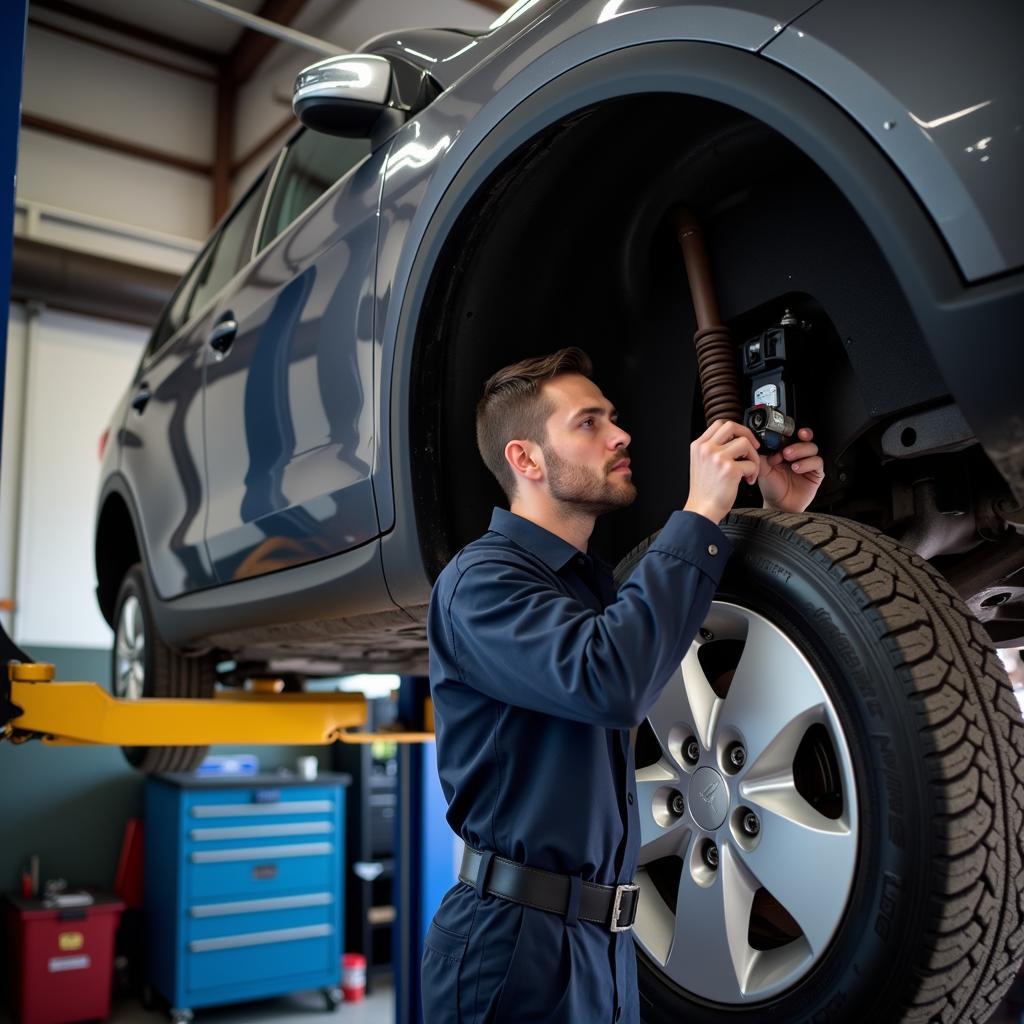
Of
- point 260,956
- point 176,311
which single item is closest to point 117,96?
point 176,311

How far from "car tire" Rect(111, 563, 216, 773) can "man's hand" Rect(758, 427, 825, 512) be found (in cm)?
170

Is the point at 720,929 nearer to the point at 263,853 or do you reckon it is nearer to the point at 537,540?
the point at 537,540

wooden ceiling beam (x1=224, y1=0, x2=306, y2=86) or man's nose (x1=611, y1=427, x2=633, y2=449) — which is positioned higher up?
wooden ceiling beam (x1=224, y1=0, x2=306, y2=86)

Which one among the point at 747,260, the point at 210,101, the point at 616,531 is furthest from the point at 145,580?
the point at 210,101

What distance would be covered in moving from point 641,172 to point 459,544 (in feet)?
1.72

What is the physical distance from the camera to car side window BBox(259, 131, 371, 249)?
6.07 feet

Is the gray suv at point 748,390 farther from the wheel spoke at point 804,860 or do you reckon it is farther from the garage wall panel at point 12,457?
the garage wall panel at point 12,457

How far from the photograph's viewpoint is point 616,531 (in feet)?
4.76

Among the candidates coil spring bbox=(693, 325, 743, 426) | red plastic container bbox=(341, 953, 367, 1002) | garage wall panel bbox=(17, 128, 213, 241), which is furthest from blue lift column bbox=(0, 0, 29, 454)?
garage wall panel bbox=(17, 128, 213, 241)

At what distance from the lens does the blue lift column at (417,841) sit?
2.76 m

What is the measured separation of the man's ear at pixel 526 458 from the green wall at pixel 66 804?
4515 millimetres

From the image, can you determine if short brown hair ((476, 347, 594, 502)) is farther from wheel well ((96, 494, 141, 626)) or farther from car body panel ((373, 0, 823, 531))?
wheel well ((96, 494, 141, 626))

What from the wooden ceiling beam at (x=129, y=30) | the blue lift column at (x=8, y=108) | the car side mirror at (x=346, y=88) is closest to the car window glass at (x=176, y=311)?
the blue lift column at (x=8, y=108)

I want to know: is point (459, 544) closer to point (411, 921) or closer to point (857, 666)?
point (857, 666)
